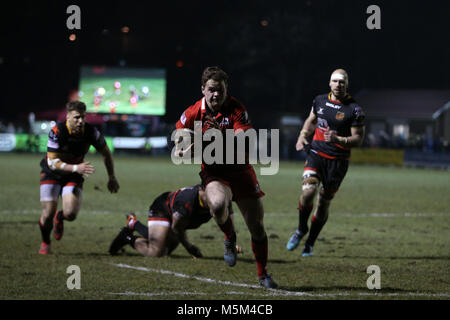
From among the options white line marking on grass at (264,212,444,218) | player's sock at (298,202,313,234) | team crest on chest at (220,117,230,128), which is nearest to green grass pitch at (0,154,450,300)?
white line marking on grass at (264,212,444,218)

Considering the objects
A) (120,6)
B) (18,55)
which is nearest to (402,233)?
(120,6)

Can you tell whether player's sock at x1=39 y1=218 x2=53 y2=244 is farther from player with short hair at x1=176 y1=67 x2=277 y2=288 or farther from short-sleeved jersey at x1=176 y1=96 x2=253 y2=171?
short-sleeved jersey at x1=176 y1=96 x2=253 y2=171

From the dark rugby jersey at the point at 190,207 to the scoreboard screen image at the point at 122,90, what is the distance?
41157mm

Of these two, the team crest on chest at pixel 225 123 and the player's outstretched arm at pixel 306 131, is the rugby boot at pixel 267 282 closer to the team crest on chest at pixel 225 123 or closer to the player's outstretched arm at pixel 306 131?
the team crest on chest at pixel 225 123

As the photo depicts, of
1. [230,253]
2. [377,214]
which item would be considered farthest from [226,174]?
[377,214]

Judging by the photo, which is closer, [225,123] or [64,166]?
[225,123]

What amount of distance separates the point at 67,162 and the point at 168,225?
1770 mm

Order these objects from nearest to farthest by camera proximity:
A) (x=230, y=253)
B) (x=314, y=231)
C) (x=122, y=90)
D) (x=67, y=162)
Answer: (x=230, y=253)
(x=67, y=162)
(x=314, y=231)
(x=122, y=90)

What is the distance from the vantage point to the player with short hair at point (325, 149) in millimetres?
10414

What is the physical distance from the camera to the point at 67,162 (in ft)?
33.9

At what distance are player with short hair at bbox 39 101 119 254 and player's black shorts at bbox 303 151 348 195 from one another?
2917 mm

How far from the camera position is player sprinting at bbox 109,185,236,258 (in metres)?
9.44

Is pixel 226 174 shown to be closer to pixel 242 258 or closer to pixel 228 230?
pixel 228 230
